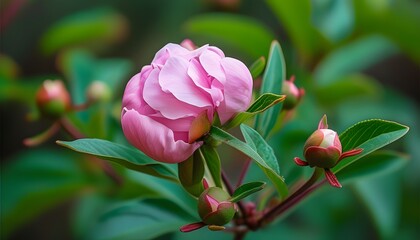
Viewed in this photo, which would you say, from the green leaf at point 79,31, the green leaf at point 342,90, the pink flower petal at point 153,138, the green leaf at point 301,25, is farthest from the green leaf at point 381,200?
the green leaf at point 79,31

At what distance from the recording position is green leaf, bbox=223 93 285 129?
2.25 ft

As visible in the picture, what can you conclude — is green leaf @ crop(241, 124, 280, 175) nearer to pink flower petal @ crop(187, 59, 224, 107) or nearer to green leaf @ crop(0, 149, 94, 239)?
pink flower petal @ crop(187, 59, 224, 107)

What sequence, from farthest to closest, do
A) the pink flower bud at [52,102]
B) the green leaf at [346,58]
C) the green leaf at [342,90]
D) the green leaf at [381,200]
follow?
1. the green leaf at [346,58]
2. the green leaf at [342,90]
3. the green leaf at [381,200]
4. the pink flower bud at [52,102]

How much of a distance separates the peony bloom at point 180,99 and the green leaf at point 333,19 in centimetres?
77

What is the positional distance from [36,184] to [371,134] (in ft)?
3.32

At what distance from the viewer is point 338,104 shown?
5.00ft

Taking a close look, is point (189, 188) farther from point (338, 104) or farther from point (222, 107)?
point (338, 104)

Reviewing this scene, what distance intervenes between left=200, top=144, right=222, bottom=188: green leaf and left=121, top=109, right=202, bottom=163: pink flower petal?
0.12 ft

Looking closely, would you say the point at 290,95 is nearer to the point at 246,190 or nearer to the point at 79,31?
the point at 246,190

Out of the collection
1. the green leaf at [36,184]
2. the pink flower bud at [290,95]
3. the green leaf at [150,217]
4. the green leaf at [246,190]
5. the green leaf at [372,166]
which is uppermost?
the pink flower bud at [290,95]

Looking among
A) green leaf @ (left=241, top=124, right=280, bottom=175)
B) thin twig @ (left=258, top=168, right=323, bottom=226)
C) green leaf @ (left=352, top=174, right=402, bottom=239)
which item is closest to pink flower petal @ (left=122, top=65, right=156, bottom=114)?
green leaf @ (left=241, top=124, right=280, bottom=175)

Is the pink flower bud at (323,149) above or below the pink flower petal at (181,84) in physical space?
below

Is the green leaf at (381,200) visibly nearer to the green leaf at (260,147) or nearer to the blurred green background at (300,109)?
the blurred green background at (300,109)

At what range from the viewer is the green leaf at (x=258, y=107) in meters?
0.69
